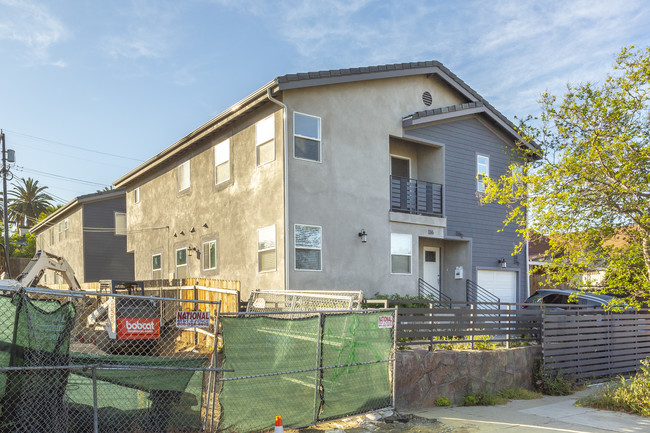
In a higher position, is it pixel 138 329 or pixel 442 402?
pixel 138 329

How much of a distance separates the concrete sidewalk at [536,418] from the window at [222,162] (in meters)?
9.90

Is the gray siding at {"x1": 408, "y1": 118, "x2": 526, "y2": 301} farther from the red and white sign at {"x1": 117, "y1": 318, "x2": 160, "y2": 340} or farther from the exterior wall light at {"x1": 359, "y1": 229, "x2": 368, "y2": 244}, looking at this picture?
the red and white sign at {"x1": 117, "y1": 318, "x2": 160, "y2": 340}

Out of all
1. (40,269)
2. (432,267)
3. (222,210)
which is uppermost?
(222,210)

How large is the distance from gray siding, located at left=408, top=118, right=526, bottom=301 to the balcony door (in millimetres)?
1210

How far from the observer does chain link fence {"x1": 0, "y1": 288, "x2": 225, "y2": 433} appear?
17.6ft

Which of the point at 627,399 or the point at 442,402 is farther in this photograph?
the point at 442,402

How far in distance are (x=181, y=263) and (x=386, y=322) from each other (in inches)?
484

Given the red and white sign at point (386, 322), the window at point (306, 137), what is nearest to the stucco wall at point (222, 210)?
the window at point (306, 137)

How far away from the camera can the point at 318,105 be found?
13977 millimetres

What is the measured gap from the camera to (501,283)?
18.3m

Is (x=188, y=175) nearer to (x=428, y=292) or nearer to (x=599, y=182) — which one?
(x=428, y=292)

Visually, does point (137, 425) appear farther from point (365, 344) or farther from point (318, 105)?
point (318, 105)

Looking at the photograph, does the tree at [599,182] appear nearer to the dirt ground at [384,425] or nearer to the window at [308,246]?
the dirt ground at [384,425]

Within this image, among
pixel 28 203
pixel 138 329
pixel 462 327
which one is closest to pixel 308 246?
pixel 462 327
